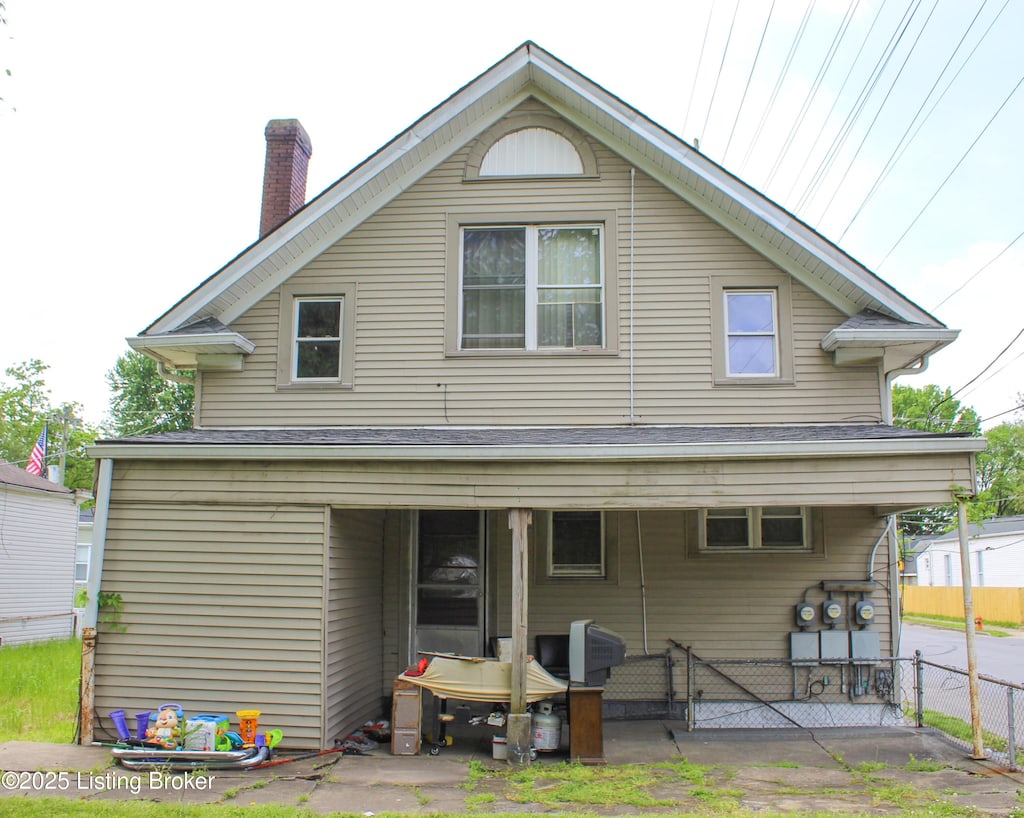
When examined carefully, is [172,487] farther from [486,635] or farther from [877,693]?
[877,693]

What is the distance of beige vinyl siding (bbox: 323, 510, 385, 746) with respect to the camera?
863 cm

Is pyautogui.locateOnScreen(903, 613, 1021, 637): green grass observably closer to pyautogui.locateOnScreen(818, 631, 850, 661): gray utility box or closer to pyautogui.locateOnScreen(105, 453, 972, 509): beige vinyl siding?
pyautogui.locateOnScreen(818, 631, 850, 661): gray utility box

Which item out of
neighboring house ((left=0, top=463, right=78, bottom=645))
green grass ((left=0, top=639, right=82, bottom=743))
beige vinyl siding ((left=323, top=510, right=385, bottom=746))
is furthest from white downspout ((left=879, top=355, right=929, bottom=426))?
neighboring house ((left=0, top=463, right=78, bottom=645))

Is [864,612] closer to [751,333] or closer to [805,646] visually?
[805,646]

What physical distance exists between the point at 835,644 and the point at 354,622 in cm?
553

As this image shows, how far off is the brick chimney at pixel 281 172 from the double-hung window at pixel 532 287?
3043mm

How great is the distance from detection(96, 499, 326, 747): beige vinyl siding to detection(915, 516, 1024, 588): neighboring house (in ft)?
95.7

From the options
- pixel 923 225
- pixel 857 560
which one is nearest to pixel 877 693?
pixel 857 560

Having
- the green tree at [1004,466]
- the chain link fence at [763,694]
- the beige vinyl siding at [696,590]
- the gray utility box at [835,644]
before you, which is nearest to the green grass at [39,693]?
the beige vinyl siding at [696,590]

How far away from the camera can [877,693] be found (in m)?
9.83

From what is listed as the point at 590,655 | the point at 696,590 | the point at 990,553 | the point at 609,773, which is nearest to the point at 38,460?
the point at 696,590

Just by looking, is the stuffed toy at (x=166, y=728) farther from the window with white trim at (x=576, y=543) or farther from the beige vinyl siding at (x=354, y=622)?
the window with white trim at (x=576, y=543)

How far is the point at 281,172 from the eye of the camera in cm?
1202

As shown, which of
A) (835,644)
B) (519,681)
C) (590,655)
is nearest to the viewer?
(519,681)
